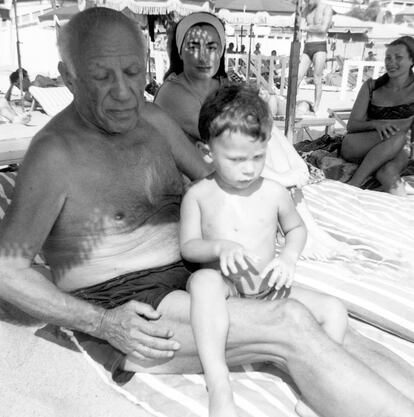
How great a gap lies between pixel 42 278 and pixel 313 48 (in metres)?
10.1

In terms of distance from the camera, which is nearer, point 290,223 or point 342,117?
point 290,223

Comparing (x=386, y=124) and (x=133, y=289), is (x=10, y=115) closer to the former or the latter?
(x=386, y=124)

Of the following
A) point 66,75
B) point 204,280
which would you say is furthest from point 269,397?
point 66,75

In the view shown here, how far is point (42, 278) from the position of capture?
188 cm

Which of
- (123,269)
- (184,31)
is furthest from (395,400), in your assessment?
(184,31)

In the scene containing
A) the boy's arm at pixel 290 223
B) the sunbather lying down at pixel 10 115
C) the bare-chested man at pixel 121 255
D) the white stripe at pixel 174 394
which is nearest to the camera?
the bare-chested man at pixel 121 255

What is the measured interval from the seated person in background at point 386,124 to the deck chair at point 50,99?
21.7ft

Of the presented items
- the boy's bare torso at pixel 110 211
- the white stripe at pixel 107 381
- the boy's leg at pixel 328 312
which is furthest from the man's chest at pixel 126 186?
the boy's leg at pixel 328 312

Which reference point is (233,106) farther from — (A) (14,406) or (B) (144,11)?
(B) (144,11)

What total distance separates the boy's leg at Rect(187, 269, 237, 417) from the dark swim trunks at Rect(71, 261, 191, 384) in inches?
9.1

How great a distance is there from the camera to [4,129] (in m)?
8.15

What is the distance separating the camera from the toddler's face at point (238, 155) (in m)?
1.93

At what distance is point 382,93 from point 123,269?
431 cm

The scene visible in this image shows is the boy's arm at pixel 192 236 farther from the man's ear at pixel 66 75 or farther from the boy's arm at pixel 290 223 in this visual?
the man's ear at pixel 66 75
